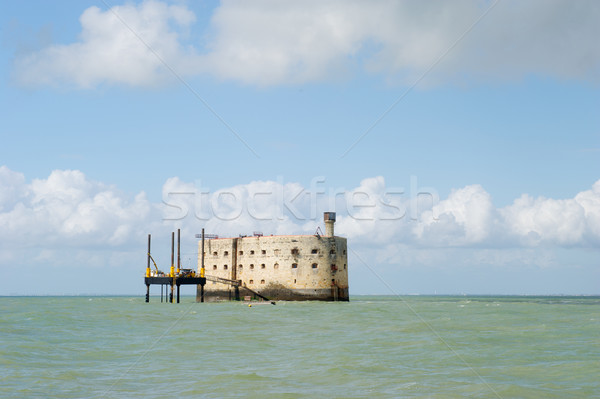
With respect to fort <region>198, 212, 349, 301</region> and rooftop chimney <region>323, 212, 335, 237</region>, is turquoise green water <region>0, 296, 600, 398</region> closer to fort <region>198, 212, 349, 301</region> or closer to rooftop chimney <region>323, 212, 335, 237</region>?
fort <region>198, 212, 349, 301</region>

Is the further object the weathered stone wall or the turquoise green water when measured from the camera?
the weathered stone wall

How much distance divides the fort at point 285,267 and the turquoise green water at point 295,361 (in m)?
30.1

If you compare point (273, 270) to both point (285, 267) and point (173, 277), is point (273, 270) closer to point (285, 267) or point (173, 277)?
point (285, 267)

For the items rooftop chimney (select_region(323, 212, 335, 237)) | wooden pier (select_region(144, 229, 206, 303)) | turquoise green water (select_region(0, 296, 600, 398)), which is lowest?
turquoise green water (select_region(0, 296, 600, 398))

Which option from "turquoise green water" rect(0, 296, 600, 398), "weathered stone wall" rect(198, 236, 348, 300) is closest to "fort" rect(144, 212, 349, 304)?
"weathered stone wall" rect(198, 236, 348, 300)

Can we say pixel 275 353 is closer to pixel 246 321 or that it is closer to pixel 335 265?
pixel 246 321

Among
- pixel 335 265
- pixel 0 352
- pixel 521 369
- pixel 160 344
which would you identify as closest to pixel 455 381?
pixel 521 369

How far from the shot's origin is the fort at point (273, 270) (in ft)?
204

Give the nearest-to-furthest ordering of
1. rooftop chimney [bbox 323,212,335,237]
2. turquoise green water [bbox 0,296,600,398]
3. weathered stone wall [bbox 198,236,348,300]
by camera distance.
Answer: turquoise green water [bbox 0,296,600,398] → weathered stone wall [bbox 198,236,348,300] → rooftop chimney [bbox 323,212,335,237]

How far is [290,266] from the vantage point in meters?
62.8

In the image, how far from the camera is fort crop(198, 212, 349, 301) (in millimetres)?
62281

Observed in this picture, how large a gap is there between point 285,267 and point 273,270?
4.81 ft

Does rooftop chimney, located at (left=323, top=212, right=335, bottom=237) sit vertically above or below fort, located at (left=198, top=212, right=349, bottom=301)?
above

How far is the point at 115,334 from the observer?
27656 mm
